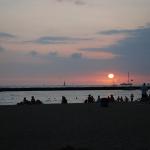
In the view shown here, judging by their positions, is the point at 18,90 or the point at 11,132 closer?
the point at 11,132

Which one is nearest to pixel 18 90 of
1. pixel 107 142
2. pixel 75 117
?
pixel 75 117

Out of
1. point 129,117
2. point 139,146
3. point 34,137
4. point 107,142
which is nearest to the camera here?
point 139,146

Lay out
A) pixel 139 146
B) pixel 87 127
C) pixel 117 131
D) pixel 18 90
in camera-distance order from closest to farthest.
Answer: pixel 139 146
pixel 117 131
pixel 87 127
pixel 18 90

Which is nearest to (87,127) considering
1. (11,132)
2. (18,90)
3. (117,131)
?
(117,131)

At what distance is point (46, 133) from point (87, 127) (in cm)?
219

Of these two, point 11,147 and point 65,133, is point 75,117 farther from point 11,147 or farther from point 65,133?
point 11,147

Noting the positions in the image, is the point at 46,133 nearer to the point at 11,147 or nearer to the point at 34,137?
the point at 34,137

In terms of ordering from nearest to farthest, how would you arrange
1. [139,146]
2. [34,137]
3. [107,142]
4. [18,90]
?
[139,146]
[107,142]
[34,137]
[18,90]

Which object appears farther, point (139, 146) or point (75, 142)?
point (75, 142)

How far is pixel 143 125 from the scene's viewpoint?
18.7 m

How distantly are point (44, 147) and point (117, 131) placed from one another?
4150 mm

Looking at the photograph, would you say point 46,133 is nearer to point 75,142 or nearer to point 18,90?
point 75,142

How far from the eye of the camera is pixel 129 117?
22.2 m

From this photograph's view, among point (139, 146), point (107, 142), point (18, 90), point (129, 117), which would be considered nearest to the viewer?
point (139, 146)
